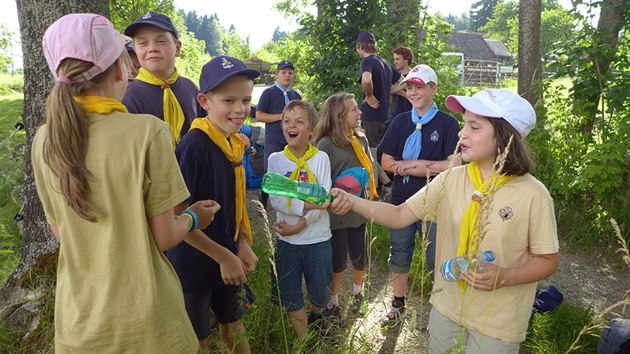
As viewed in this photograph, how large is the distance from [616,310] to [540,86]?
3.16 m

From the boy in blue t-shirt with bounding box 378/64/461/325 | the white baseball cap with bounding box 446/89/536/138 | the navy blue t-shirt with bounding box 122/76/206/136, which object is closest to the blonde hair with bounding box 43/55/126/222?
the navy blue t-shirt with bounding box 122/76/206/136

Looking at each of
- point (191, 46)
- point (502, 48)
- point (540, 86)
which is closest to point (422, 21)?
point (540, 86)

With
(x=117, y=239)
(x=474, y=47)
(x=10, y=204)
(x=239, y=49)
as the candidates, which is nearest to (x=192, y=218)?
(x=117, y=239)

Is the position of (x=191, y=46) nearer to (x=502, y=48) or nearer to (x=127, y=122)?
(x=127, y=122)

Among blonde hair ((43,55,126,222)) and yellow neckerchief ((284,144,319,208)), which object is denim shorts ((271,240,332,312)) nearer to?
yellow neckerchief ((284,144,319,208))

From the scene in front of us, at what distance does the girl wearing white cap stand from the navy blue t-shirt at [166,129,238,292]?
820 mm

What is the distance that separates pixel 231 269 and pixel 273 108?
4.11 meters

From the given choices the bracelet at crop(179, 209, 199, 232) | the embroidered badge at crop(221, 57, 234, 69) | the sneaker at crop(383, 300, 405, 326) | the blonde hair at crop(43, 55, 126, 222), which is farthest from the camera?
the sneaker at crop(383, 300, 405, 326)

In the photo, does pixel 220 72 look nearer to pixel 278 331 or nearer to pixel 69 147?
pixel 69 147

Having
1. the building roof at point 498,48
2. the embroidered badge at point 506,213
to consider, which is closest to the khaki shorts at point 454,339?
the embroidered badge at point 506,213

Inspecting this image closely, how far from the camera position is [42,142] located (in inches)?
60.7

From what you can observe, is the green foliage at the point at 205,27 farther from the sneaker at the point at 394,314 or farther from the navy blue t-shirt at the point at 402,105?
the sneaker at the point at 394,314

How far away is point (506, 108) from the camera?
6.68ft

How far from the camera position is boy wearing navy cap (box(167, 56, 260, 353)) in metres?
2.28
